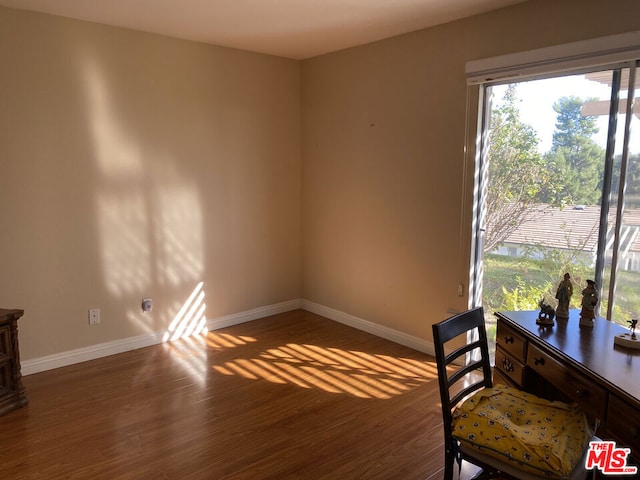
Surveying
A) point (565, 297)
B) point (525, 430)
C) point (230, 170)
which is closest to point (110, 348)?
point (230, 170)

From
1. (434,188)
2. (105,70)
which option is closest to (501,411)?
(434,188)

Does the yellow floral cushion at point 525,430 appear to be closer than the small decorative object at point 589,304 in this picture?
Yes

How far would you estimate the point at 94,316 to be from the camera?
3.62 meters

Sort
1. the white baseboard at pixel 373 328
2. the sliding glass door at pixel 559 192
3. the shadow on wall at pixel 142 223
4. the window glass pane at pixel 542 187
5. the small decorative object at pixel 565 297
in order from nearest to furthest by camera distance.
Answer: the small decorative object at pixel 565 297 → the sliding glass door at pixel 559 192 → the window glass pane at pixel 542 187 → the shadow on wall at pixel 142 223 → the white baseboard at pixel 373 328

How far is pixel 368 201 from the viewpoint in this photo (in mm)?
4148

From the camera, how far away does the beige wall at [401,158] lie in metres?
3.07

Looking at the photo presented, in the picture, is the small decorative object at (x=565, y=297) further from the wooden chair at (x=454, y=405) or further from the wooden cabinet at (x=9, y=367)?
the wooden cabinet at (x=9, y=367)

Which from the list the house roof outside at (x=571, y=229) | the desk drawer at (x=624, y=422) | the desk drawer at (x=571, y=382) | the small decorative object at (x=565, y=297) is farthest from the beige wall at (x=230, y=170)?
the desk drawer at (x=624, y=422)

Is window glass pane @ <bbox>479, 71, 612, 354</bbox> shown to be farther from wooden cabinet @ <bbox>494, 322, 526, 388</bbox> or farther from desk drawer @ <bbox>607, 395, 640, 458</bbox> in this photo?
desk drawer @ <bbox>607, 395, 640, 458</bbox>

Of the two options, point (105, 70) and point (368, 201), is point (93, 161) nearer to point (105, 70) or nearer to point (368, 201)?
point (105, 70)

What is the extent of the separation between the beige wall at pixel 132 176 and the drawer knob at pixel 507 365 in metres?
2.78

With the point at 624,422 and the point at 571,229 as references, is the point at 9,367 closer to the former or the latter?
the point at 624,422

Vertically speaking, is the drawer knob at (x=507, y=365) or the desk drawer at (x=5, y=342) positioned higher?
the drawer knob at (x=507, y=365)

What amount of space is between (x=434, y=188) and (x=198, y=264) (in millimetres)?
2136
